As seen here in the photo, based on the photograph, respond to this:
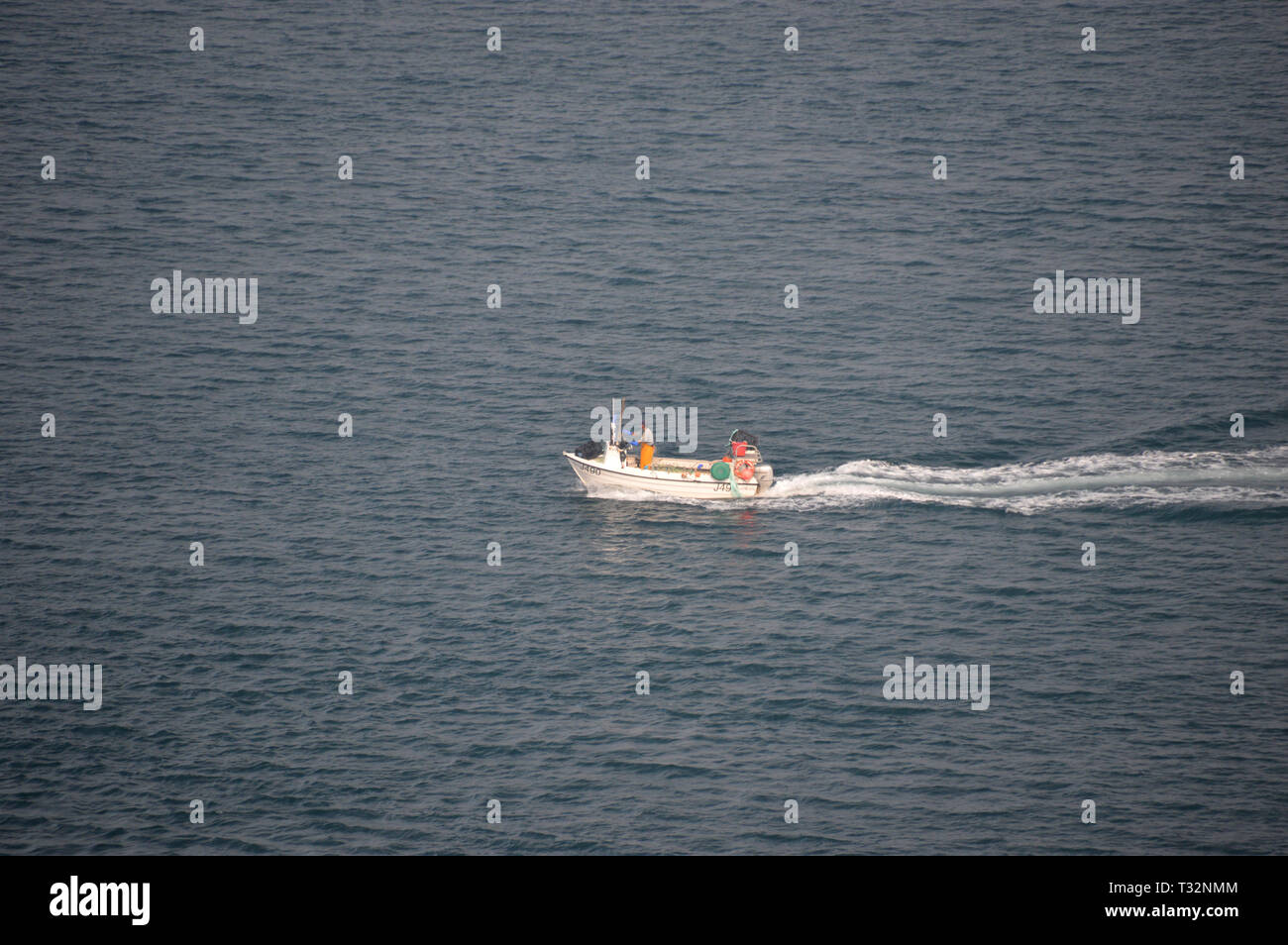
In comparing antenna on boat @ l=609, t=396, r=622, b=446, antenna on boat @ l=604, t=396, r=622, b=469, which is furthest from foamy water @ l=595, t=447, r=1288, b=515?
antenna on boat @ l=609, t=396, r=622, b=446

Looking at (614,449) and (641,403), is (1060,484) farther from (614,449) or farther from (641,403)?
(641,403)

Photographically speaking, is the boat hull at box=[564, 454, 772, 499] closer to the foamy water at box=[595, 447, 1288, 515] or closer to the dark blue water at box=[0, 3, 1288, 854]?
the foamy water at box=[595, 447, 1288, 515]

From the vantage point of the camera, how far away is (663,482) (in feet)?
322

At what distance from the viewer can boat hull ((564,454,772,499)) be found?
9744cm

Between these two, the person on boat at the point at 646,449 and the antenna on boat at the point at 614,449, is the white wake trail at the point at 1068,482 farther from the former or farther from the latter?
the antenna on boat at the point at 614,449

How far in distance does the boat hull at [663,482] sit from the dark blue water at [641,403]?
1.24 metres

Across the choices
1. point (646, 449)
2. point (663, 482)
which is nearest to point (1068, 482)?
point (663, 482)

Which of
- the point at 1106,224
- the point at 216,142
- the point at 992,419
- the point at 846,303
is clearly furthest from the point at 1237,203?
the point at 216,142

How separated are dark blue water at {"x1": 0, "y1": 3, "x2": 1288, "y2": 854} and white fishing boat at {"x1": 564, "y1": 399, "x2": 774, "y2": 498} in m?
1.50

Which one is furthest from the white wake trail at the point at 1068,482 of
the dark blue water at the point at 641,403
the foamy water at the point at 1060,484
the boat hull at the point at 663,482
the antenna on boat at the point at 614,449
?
the antenna on boat at the point at 614,449

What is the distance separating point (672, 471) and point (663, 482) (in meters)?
0.92

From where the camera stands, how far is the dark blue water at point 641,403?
245 ft

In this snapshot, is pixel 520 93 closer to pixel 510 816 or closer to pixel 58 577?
pixel 58 577

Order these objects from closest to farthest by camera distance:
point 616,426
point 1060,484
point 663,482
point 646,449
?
point 646,449 < point 663,482 < point 1060,484 < point 616,426
